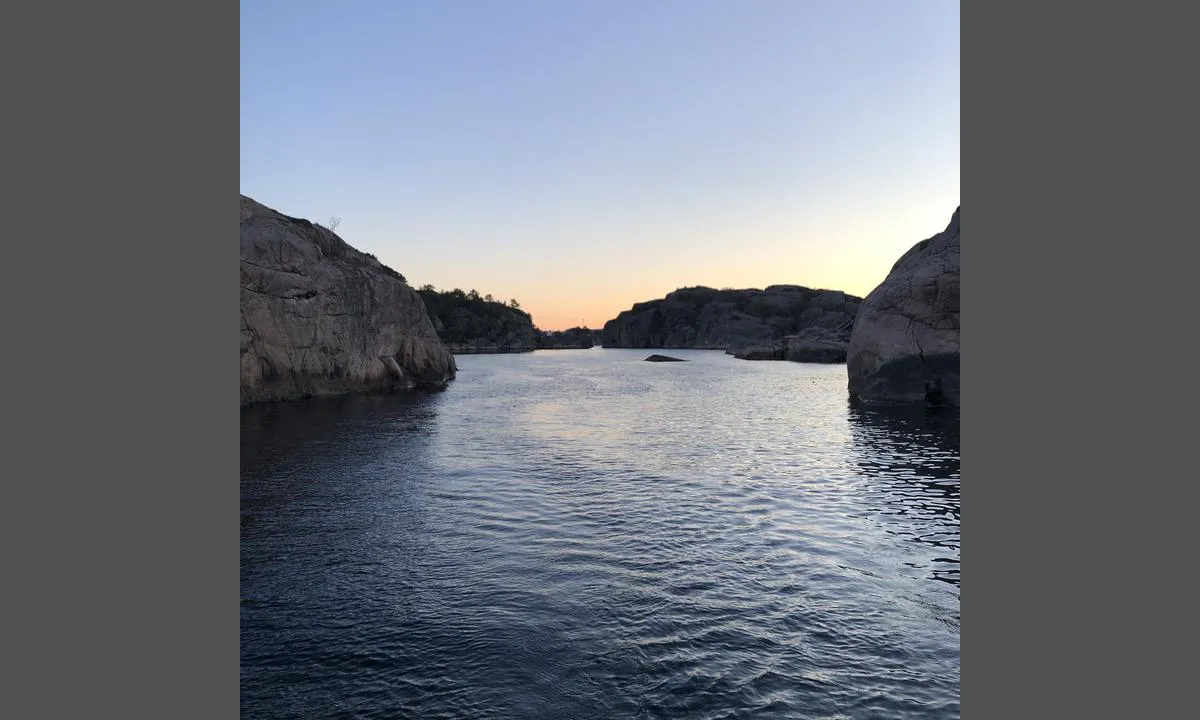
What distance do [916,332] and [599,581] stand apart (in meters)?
39.6

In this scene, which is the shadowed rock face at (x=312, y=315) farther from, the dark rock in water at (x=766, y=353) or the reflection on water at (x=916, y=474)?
the dark rock in water at (x=766, y=353)

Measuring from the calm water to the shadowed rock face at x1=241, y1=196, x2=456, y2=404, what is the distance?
18.6 meters

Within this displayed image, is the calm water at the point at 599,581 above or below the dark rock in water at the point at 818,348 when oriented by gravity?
below

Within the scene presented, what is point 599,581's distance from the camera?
39.4 ft

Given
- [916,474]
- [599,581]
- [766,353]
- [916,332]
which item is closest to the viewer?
[599,581]

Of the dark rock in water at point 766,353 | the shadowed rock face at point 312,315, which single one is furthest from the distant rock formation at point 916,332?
the dark rock in water at point 766,353

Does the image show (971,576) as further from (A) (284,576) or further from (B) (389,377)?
(B) (389,377)

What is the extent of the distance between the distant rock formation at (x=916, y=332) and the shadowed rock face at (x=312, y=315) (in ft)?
142

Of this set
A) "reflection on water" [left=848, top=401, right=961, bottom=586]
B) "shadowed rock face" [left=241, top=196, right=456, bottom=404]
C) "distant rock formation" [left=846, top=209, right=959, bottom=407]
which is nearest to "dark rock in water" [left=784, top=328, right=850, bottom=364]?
"distant rock formation" [left=846, top=209, right=959, bottom=407]

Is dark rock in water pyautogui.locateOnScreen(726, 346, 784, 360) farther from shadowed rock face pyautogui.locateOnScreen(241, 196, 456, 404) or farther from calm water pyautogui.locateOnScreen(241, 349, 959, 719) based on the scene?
calm water pyautogui.locateOnScreen(241, 349, 959, 719)

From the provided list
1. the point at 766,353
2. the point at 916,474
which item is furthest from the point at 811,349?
the point at 916,474

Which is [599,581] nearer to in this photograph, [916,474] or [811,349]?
[916,474]

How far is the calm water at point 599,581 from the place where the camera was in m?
8.09

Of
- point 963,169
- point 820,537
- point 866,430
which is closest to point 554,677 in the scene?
point 963,169
